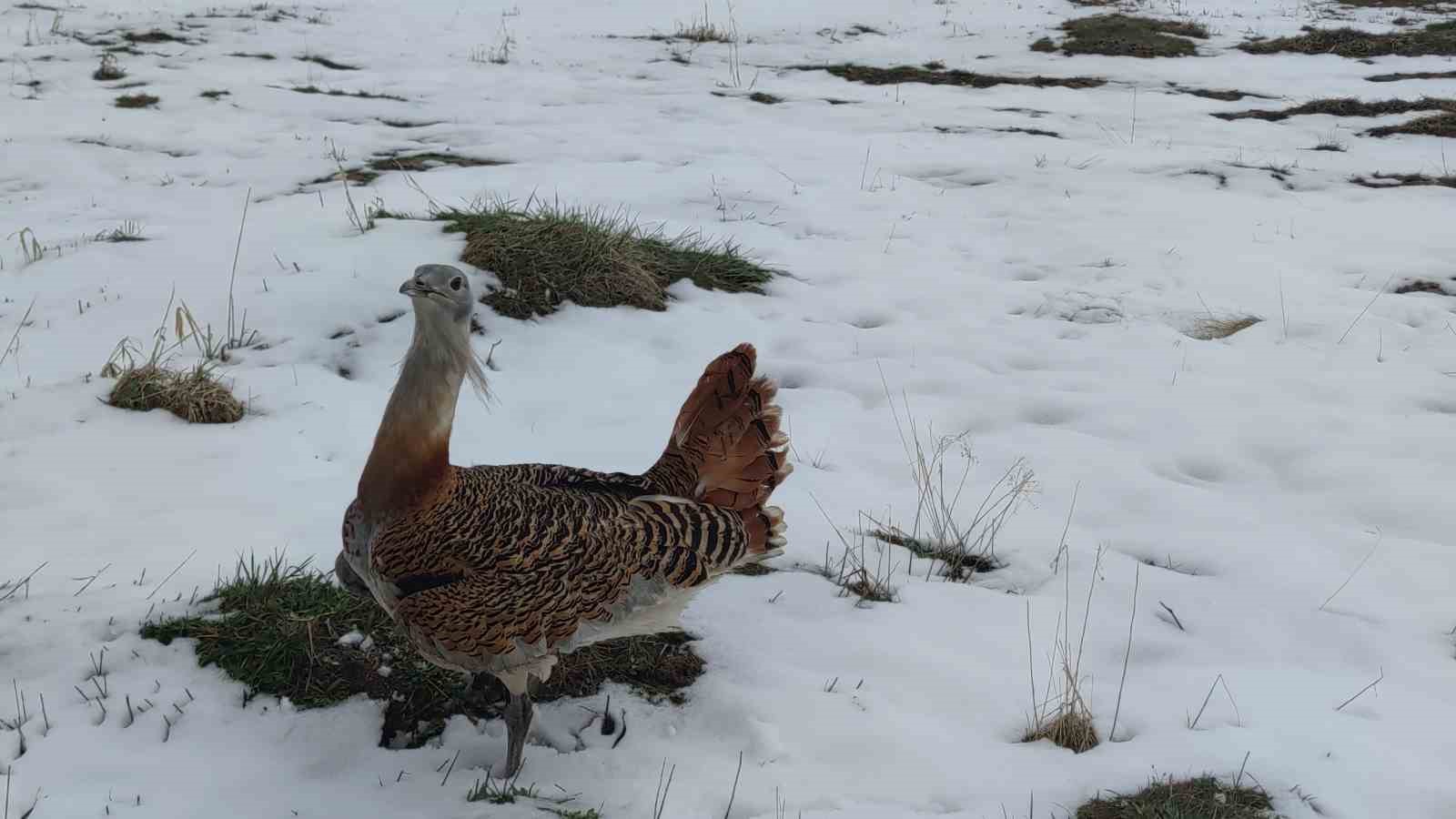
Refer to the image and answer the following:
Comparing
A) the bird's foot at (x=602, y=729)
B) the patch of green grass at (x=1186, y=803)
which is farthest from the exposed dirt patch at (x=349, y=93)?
the patch of green grass at (x=1186, y=803)

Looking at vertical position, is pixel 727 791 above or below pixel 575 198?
below

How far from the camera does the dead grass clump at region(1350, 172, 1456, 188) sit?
8125 millimetres

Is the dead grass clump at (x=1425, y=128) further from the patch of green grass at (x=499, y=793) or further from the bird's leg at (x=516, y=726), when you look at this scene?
the patch of green grass at (x=499, y=793)

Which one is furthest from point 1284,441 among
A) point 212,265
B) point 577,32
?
point 577,32

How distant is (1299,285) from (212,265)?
6.35 metres

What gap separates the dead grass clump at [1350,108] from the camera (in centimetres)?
980

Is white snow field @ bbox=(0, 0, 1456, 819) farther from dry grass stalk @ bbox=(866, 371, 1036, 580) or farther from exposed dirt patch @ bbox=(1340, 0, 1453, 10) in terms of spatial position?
exposed dirt patch @ bbox=(1340, 0, 1453, 10)

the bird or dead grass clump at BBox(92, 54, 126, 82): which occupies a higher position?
dead grass clump at BBox(92, 54, 126, 82)

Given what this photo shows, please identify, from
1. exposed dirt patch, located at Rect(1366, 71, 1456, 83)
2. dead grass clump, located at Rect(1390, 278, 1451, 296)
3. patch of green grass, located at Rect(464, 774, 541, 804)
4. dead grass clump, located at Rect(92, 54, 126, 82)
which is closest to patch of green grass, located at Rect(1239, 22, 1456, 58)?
exposed dirt patch, located at Rect(1366, 71, 1456, 83)

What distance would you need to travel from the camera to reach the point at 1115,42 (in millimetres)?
12211

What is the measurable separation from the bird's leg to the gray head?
938mm

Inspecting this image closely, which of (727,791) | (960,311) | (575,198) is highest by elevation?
(575,198)

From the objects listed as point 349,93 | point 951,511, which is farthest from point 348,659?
point 349,93

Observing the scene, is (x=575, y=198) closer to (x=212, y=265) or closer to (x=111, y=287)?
(x=212, y=265)
